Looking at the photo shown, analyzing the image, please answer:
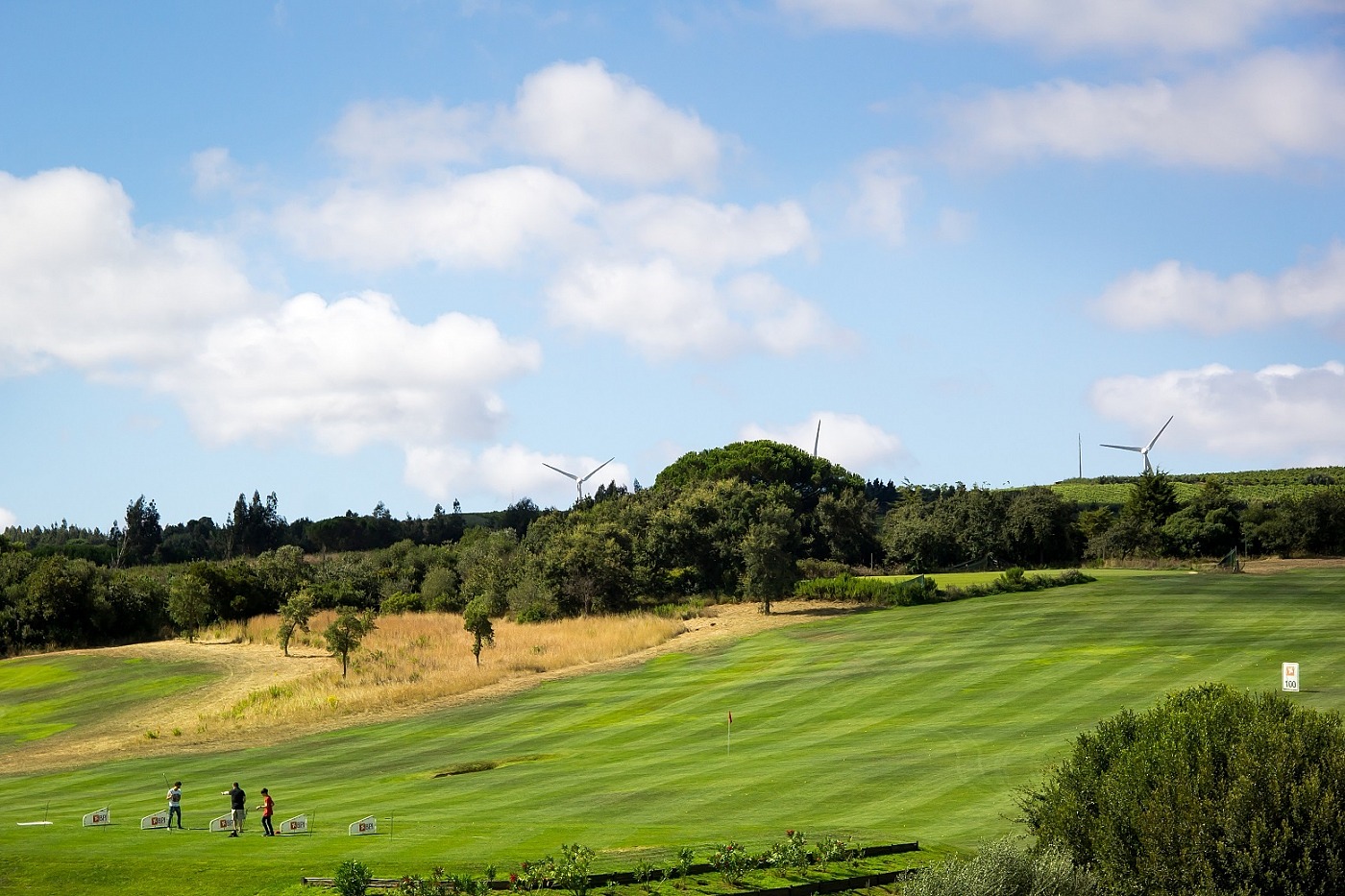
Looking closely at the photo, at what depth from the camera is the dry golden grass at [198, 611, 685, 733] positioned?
63.4 metres

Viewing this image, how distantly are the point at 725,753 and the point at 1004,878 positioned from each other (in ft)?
79.8

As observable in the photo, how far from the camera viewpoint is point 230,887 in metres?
27.1

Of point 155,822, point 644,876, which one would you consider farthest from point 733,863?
point 155,822

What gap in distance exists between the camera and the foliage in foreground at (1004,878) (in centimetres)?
2222

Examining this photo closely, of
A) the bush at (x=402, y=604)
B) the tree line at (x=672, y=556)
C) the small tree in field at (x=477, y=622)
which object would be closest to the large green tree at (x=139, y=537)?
the tree line at (x=672, y=556)

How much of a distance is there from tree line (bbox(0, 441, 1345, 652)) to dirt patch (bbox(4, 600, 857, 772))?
4.42m

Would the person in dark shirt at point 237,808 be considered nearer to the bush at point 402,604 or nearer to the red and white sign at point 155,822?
the red and white sign at point 155,822

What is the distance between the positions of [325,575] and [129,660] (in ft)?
132

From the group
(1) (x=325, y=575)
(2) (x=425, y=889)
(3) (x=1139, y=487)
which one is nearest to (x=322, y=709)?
(2) (x=425, y=889)

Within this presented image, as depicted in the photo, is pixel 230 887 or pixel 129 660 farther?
pixel 129 660

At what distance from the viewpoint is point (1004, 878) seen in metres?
22.5

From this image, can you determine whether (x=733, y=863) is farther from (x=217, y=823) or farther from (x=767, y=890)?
(x=217, y=823)

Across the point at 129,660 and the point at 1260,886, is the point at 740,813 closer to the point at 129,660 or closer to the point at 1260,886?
the point at 1260,886

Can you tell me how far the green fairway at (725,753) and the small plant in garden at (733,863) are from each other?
9.65ft
